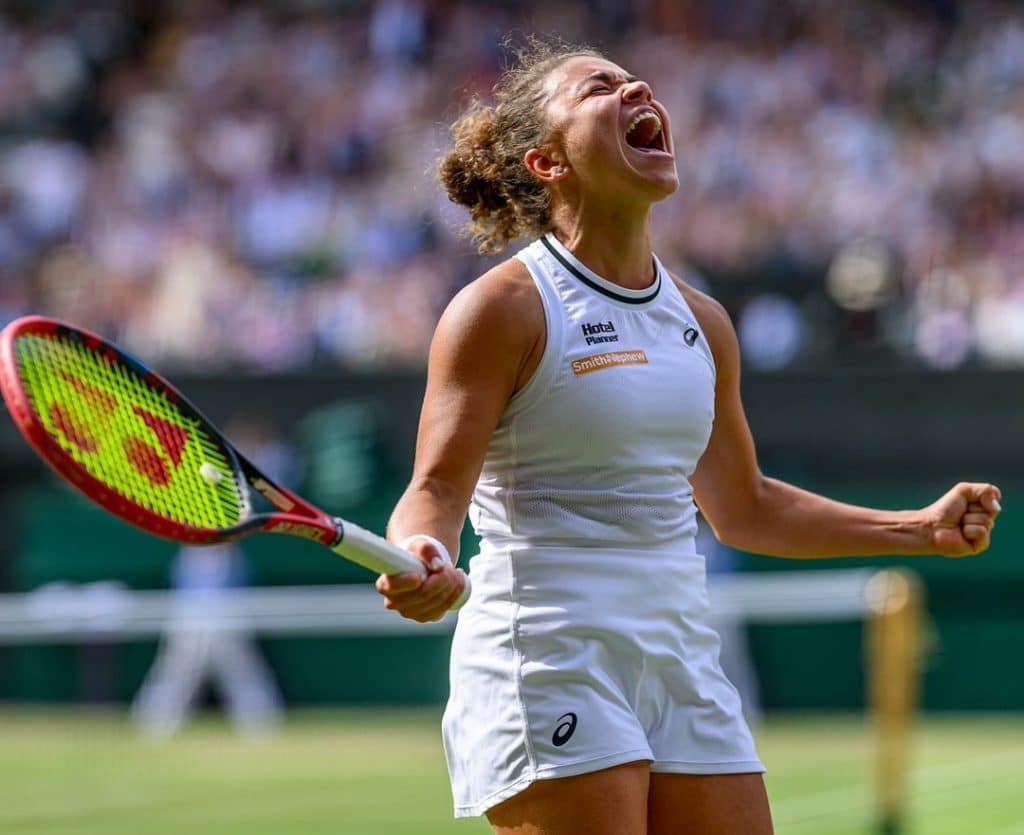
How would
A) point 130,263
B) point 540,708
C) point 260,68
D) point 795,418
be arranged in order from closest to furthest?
point 540,708 → point 795,418 → point 130,263 → point 260,68

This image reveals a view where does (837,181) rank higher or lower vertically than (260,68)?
lower

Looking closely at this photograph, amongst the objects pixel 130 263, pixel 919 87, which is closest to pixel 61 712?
pixel 130 263

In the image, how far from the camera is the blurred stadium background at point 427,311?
1263 centimetres

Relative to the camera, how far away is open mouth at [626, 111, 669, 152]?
13.0 ft

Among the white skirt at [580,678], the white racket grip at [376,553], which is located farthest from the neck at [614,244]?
the white racket grip at [376,553]

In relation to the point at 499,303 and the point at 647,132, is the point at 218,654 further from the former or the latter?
the point at 499,303

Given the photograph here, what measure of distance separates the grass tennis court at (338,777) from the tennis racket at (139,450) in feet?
18.6

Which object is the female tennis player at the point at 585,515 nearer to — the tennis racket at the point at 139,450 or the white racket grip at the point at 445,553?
the white racket grip at the point at 445,553

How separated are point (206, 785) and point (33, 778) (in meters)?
1.16

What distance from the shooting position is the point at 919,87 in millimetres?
15945

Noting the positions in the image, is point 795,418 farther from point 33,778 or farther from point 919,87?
point 33,778

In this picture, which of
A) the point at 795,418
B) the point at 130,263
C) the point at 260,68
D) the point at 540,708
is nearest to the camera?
the point at 540,708

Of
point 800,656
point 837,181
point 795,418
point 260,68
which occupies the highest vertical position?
point 260,68

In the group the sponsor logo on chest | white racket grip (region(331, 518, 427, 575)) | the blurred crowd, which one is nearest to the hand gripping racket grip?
white racket grip (region(331, 518, 427, 575))
